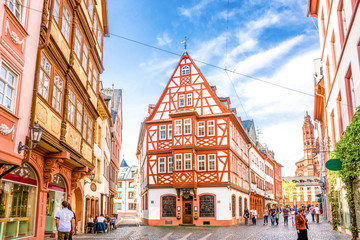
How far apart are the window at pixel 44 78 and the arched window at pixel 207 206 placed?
21.5m

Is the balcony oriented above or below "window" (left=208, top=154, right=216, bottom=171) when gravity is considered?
below

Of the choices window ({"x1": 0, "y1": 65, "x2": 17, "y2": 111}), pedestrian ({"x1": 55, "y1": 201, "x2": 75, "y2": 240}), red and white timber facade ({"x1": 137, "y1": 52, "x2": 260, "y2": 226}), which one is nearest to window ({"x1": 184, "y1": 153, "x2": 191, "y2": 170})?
red and white timber facade ({"x1": 137, "y1": 52, "x2": 260, "y2": 226})

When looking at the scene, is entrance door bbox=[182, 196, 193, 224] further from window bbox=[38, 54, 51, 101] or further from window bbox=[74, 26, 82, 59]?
window bbox=[38, 54, 51, 101]

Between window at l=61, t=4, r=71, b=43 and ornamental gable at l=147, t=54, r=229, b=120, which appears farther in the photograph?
ornamental gable at l=147, t=54, r=229, b=120

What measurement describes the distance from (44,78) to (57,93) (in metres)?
1.38

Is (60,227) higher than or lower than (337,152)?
lower

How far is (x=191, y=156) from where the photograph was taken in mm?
30938

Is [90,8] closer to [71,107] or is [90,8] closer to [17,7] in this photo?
[71,107]

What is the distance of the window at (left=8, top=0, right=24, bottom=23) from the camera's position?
907cm

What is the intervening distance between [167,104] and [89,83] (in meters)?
16.2

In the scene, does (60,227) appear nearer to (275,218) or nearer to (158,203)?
(158,203)

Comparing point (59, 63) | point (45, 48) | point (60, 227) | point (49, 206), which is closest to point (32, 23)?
point (45, 48)

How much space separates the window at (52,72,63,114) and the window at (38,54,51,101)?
2.15 ft

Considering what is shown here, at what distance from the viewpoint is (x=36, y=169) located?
11773mm
